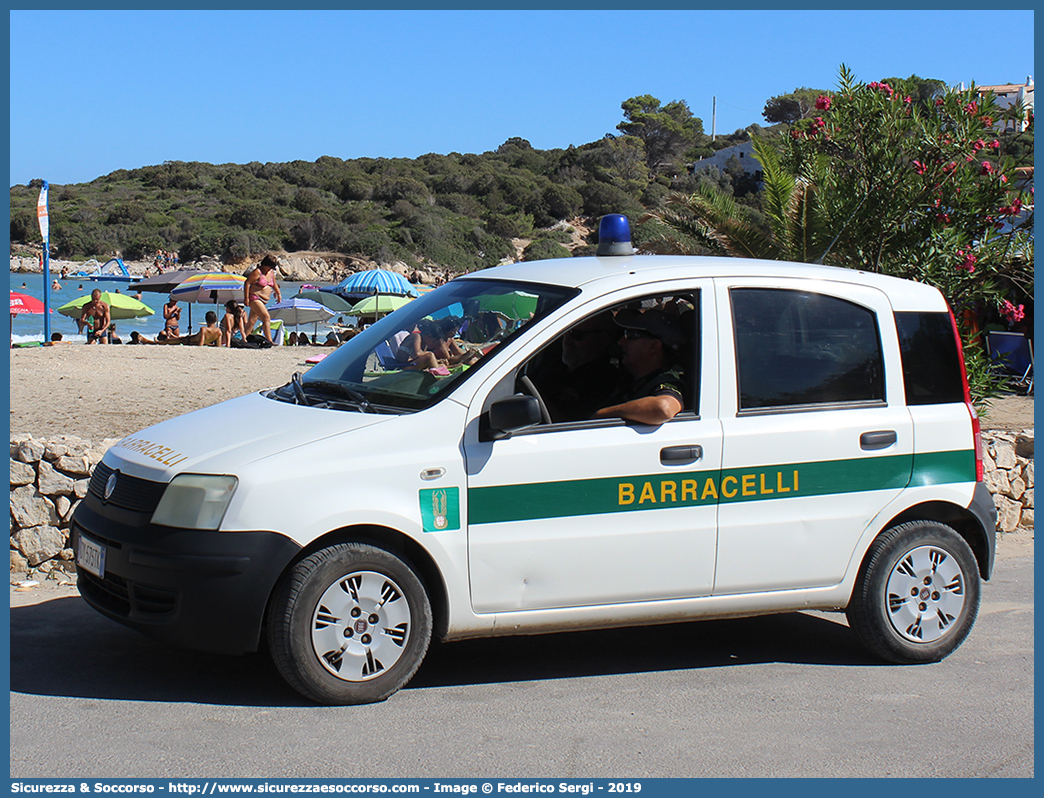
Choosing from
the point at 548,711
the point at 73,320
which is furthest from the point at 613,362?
the point at 73,320

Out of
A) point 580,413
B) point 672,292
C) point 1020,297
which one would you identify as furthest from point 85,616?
point 1020,297

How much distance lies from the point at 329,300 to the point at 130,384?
17161mm

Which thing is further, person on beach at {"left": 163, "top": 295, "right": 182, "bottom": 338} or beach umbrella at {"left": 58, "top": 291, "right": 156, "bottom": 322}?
beach umbrella at {"left": 58, "top": 291, "right": 156, "bottom": 322}

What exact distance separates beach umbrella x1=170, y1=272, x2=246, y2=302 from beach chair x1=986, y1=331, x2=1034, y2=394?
54.0 ft

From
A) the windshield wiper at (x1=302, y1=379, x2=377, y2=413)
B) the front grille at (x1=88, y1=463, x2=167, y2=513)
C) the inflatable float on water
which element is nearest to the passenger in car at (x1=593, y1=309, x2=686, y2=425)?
the windshield wiper at (x1=302, y1=379, x2=377, y2=413)

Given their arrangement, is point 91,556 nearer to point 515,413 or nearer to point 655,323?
point 515,413

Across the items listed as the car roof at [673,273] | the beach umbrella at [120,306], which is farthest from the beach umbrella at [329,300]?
the car roof at [673,273]

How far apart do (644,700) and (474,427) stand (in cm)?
141

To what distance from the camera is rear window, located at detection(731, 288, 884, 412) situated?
197 inches

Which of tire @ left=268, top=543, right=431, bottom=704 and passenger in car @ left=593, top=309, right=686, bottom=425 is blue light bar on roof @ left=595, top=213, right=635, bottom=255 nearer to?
passenger in car @ left=593, top=309, right=686, bottom=425

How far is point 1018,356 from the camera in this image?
55.5 ft

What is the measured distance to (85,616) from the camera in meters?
5.69
